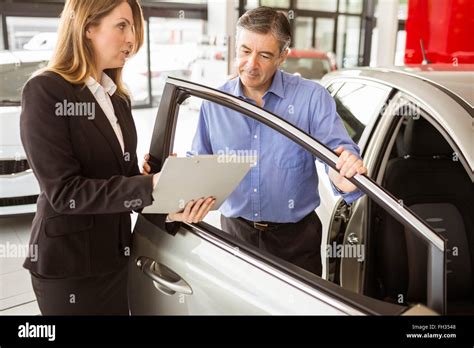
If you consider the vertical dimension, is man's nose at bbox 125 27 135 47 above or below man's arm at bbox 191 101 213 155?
above

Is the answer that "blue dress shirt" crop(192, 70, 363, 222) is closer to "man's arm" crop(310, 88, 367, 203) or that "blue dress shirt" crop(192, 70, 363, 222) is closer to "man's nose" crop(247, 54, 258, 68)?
"man's arm" crop(310, 88, 367, 203)

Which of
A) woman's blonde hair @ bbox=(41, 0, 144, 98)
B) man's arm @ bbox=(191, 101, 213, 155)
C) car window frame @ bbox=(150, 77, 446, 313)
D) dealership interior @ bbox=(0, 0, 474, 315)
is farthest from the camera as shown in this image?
man's arm @ bbox=(191, 101, 213, 155)

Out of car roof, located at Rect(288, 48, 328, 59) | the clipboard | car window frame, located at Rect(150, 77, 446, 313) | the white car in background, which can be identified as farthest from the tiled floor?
car roof, located at Rect(288, 48, 328, 59)

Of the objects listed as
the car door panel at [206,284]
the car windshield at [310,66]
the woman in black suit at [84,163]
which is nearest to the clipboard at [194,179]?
the woman in black suit at [84,163]

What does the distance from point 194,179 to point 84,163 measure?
0.30 m

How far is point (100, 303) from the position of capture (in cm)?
132

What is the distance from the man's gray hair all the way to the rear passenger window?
50 centimetres

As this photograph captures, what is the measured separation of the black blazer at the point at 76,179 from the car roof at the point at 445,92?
830 mm

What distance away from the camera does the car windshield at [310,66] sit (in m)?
7.83

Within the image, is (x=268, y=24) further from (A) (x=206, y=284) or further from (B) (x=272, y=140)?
(A) (x=206, y=284)

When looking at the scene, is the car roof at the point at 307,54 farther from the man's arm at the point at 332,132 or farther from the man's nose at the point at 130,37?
the man's nose at the point at 130,37

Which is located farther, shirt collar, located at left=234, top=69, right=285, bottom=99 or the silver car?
shirt collar, located at left=234, top=69, right=285, bottom=99

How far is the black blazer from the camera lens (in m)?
1.13
